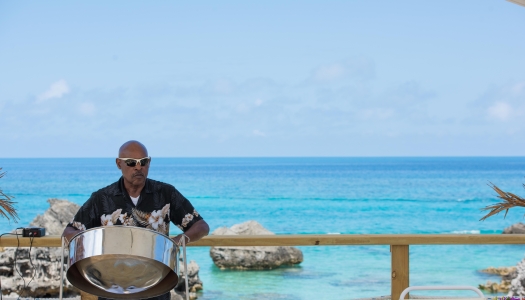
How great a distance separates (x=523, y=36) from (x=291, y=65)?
10455mm

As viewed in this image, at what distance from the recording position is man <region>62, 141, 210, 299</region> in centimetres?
222

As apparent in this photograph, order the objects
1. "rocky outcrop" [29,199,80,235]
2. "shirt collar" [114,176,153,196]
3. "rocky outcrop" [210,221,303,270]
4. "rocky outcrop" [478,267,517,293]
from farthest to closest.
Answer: "rocky outcrop" [210,221,303,270], "rocky outcrop" [478,267,517,293], "rocky outcrop" [29,199,80,235], "shirt collar" [114,176,153,196]

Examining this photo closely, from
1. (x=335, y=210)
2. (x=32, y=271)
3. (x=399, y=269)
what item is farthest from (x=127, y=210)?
(x=335, y=210)

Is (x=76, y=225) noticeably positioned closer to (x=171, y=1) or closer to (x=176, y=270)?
(x=176, y=270)

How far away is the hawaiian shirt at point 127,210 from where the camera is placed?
2.25 meters

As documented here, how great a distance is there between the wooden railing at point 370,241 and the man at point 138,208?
51cm

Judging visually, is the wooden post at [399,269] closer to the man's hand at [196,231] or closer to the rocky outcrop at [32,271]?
the man's hand at [196,231]

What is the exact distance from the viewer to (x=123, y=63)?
30.2 metres

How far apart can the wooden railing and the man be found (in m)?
0.51

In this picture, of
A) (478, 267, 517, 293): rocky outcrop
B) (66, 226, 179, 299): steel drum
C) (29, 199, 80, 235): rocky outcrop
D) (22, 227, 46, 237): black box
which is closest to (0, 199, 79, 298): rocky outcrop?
(22, 227, 46, 237): black box

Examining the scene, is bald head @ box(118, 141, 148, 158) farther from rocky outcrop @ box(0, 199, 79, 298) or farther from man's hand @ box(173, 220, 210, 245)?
rocky outcrop @ box(0, 199, 79, 298)

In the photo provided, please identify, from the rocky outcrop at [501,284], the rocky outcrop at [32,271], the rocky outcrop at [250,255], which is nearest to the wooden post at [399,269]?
the rocky outcrop at [32,271]

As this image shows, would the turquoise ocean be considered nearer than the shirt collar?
No

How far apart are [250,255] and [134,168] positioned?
24.1 feet
